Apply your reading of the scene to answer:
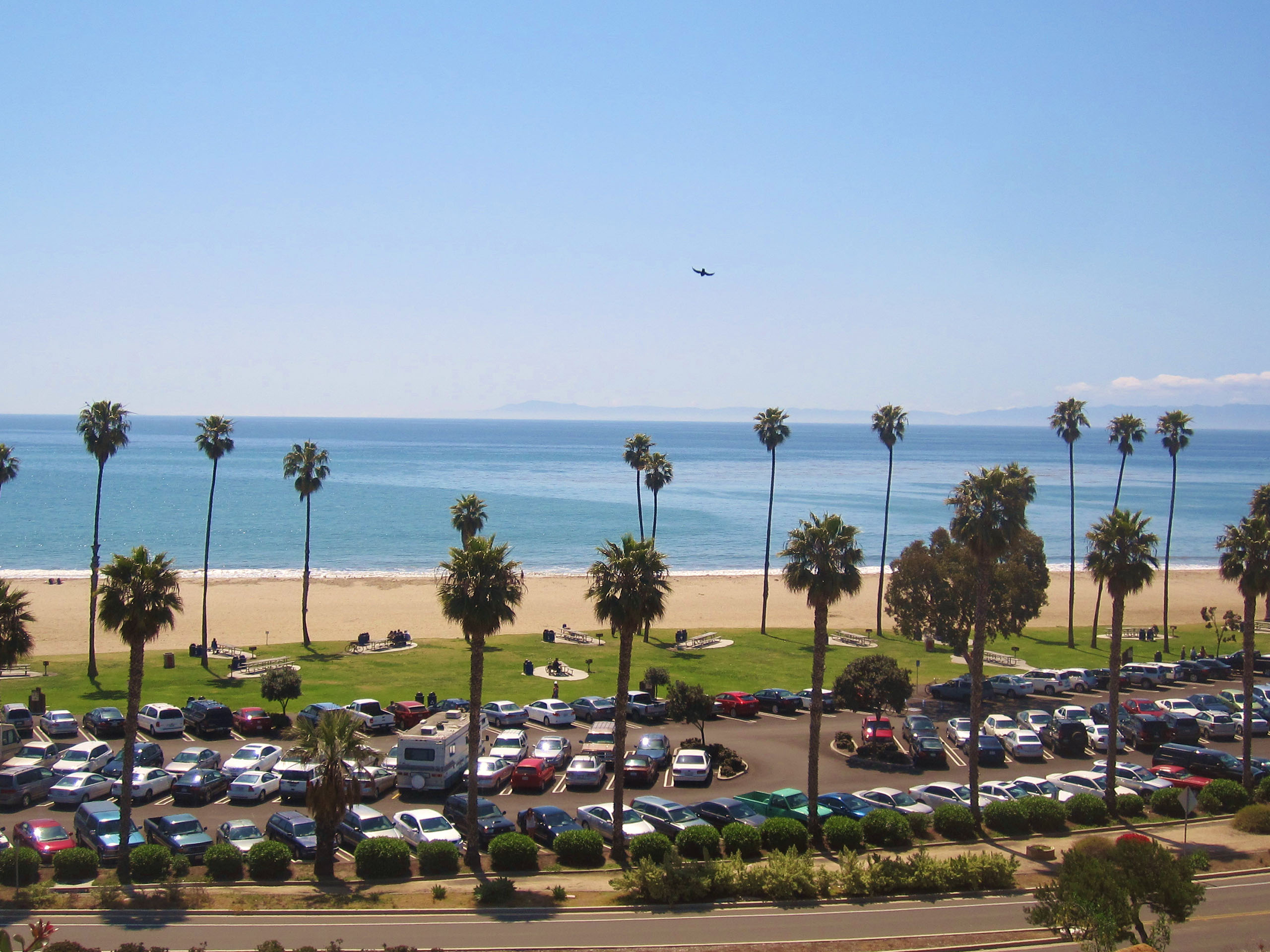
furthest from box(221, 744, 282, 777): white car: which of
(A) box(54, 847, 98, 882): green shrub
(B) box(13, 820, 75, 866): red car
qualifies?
(A) box(54, 847, 98, 882): green shrub

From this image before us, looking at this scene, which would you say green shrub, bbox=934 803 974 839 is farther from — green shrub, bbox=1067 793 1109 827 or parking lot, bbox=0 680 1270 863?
parking lot, bbox=0 680 1270 863

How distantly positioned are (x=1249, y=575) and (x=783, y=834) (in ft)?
62.2

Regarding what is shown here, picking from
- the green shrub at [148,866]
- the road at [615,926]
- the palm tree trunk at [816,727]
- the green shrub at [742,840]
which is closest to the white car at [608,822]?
the green shrub at [742,840]

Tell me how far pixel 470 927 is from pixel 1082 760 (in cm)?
2686

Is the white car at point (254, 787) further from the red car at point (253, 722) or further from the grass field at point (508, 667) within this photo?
the grass field at point (508, 667)

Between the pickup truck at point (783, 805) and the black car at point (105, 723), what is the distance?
25031 millimetres

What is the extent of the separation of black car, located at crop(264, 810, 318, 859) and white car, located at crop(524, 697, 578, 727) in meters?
15.1

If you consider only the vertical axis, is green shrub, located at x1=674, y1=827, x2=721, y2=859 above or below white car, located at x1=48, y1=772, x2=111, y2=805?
above

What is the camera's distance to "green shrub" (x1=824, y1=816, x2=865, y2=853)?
1040 inches

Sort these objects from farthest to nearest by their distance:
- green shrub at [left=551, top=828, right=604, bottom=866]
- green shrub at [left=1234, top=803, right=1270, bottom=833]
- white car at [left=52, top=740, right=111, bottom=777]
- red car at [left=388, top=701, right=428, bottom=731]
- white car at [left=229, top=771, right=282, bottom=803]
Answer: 1. red car at [left=388, top=701, right=428, bottom=731]
2. white car at [left=52, top=740, right=111, bottom=777]
3. white car at [left=229, top=771, right=282, bottom=803]
4. green shrub at [left=1234, top=803, right=1270, bottom=833]
5. green shrub at [left=551, top=828, right=604, bottom=866]

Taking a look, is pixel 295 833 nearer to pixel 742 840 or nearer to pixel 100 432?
pixel 742 840

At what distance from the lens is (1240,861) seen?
2541cm

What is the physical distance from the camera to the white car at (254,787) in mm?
30078

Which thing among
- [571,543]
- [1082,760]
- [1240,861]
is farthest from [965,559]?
[571,543]
